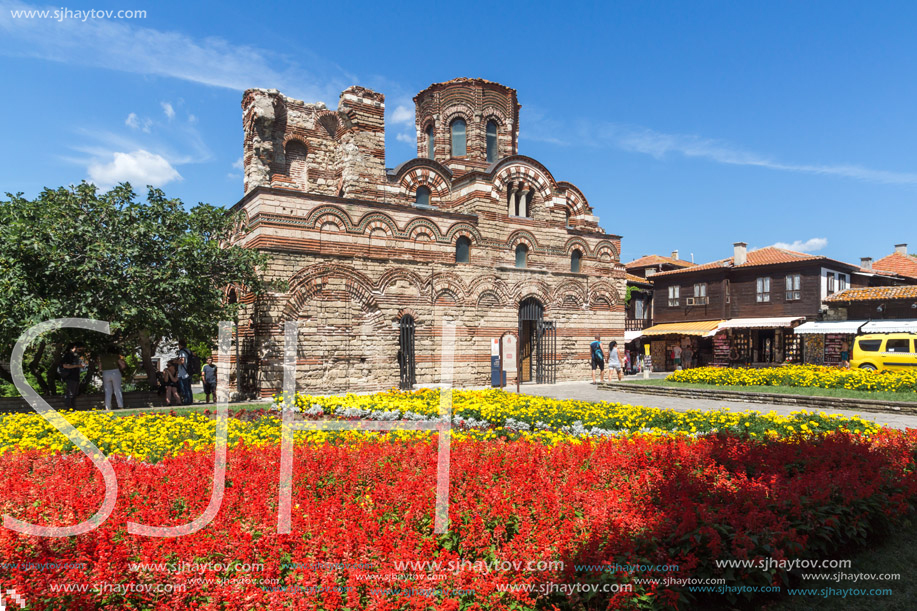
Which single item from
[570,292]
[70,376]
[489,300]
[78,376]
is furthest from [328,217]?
[570,292]

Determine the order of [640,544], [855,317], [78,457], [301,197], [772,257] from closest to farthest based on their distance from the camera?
[640,544], [78,457], [301,197], [855,317], [772,257]

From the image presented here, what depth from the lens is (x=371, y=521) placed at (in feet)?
12.2

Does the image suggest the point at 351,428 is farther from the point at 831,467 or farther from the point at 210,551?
the point at 831,467

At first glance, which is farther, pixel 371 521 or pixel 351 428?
pixel 351 428

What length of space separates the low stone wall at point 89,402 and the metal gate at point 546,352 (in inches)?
469

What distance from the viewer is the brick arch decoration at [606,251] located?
21438 millimetres

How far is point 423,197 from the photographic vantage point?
19.6 metres

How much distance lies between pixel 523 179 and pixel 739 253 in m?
17.3

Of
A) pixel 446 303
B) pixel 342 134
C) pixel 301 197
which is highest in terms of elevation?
pixel 342 134

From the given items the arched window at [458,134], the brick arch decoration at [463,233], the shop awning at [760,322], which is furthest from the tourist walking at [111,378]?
the shop awning at [760,322]

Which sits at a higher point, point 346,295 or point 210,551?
point 346,295

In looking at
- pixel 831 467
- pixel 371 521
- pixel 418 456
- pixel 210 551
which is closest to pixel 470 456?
pixel 418 456

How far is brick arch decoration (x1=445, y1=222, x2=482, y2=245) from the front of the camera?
17812mm

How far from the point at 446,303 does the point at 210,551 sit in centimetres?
1446
